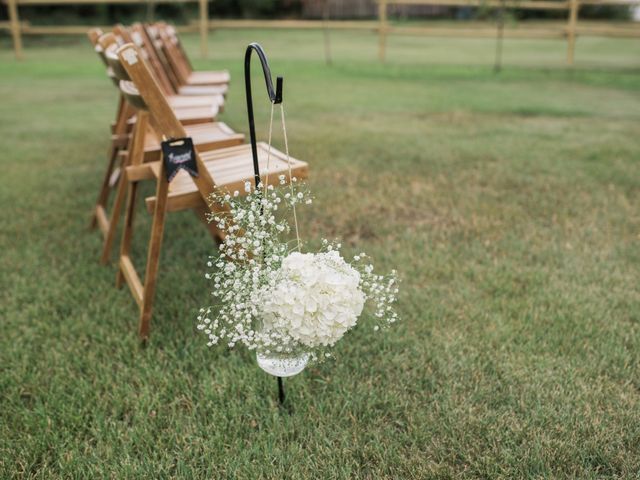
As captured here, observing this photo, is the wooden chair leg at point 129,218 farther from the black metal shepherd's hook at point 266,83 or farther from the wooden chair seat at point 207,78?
the wooden chair seat at point 207,78

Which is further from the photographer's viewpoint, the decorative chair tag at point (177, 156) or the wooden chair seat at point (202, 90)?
the wooden chair seat at point (202, 90)

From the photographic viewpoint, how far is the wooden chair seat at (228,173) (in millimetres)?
2508

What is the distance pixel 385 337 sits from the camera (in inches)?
100

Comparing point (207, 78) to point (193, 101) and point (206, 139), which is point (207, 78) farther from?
point (206, 139)

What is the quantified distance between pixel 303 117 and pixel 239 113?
86 cm

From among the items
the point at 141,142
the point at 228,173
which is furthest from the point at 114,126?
the point at 228,173

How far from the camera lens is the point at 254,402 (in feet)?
7.07

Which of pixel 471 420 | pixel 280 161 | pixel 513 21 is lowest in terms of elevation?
pixel 471 420

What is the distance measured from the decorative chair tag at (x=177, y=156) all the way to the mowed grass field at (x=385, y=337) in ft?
2.35

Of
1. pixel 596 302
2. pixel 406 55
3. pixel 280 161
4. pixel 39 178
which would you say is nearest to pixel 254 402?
pixel 280 161

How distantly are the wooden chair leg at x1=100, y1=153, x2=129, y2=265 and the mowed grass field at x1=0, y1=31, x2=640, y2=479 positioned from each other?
0.25ft

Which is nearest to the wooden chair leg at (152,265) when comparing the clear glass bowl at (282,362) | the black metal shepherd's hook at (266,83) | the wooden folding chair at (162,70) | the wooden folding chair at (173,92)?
the black metal shepherd's hook at (266,83)

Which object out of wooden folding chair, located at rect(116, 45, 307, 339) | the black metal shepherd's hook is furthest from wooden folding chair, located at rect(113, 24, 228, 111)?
the black metal shepherd's hook

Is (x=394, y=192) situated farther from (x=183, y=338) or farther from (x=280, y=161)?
(x=183, y=338)
